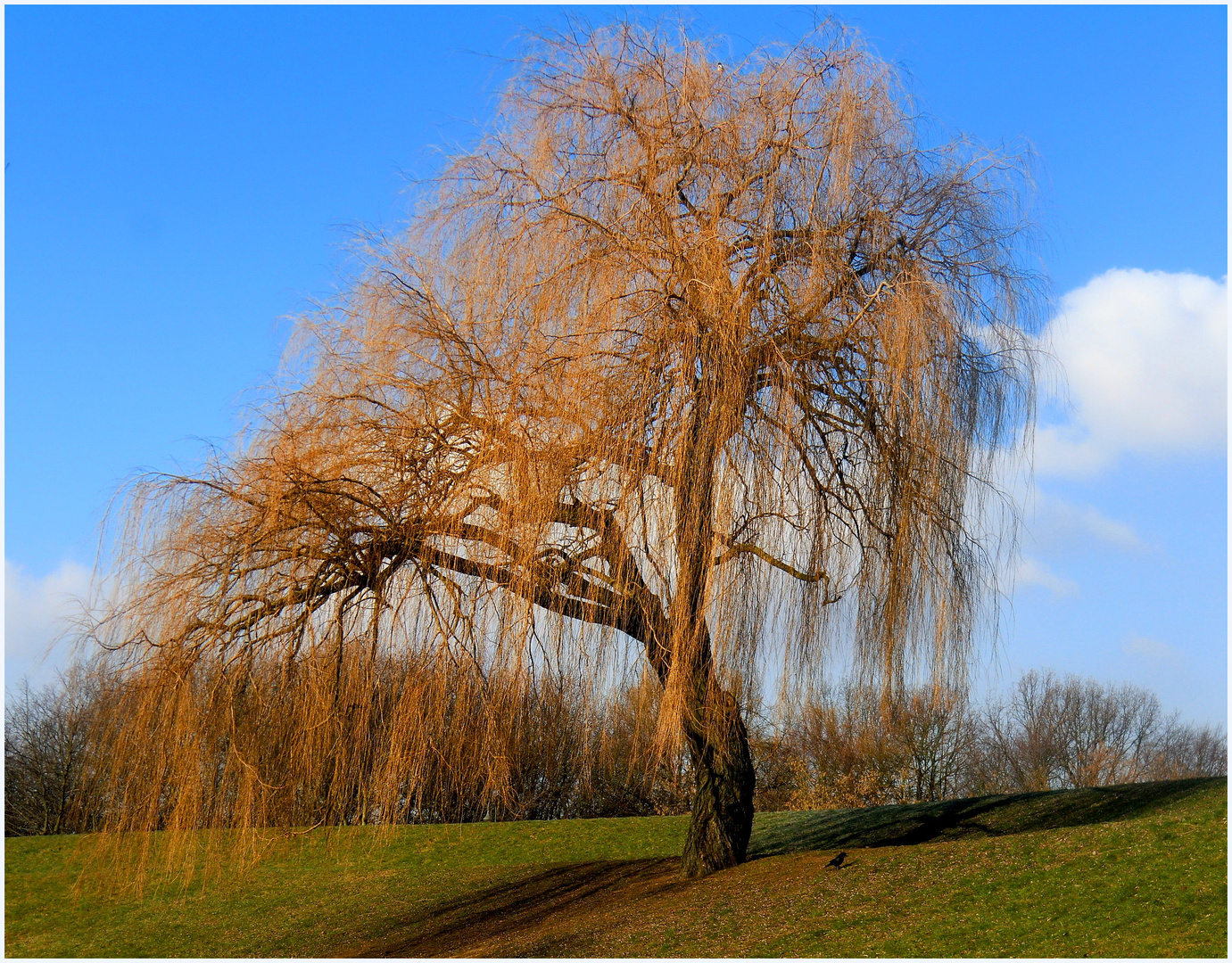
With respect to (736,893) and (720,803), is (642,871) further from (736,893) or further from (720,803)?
(736,893)

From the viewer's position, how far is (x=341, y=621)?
823cm

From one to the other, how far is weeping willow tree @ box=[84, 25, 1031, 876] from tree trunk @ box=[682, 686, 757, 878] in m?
0.79

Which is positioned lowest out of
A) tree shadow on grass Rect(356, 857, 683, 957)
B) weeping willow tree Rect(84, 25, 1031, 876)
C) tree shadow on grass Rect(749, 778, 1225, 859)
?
tree shadow on grass Rect(356, 857, 683, 957)

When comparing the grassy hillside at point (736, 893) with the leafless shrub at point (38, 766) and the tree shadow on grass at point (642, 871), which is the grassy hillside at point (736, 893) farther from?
the leafless shrub at point (38, 766)

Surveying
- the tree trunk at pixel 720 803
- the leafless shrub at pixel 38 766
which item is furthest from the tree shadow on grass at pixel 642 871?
the leafless shrub at pixel 38 766

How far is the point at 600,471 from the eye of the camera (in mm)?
7953

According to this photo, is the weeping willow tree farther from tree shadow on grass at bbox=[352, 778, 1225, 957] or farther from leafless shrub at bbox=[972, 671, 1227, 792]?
leafless shrub at bbox=[972, 671, 1227, 792]

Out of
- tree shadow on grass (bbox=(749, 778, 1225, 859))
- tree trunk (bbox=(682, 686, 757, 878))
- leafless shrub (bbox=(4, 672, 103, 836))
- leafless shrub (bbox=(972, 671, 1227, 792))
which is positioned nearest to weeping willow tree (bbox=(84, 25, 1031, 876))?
tree trunk (bbox=(682, 686, 757, 878))

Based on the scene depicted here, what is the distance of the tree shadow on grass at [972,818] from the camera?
1310 centimetres

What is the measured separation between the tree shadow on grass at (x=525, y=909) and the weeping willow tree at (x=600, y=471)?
222cm

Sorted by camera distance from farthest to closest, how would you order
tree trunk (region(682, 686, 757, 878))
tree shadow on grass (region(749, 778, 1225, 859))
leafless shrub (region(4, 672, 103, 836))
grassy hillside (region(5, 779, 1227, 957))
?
leafless shrub (region(4, 672, 103, 836)) < tree shadow on grass (region(749, 778, 1225, 859)) < tree trunk (region(682, 686, 757, 878)) < grassy hillside (region(5, 779, 1227, 957))

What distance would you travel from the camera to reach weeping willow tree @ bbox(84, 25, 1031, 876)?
25.9 feet

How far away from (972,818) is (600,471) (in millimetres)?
9306

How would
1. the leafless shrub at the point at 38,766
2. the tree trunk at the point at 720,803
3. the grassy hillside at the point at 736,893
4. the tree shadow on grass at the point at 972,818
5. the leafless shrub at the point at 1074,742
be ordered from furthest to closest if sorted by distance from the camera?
the leafless shrub at the point at 1074,742 → the leafless shrub at the point at 38,766 → the tree shadow on grass at the point at 972,818 → the tree trunk at the point at 720,803 → the grassy hillside at the point at 736,893
